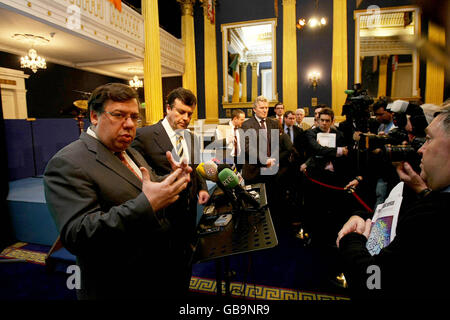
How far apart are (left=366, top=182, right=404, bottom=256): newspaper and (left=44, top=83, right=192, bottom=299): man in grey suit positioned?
2.90 feet

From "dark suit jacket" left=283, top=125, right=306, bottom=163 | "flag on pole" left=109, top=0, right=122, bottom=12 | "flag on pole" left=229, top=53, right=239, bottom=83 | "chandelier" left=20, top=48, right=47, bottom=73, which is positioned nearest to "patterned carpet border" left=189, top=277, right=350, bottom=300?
"dark suit jacket" left=283, top=125, right=306, bottom=163

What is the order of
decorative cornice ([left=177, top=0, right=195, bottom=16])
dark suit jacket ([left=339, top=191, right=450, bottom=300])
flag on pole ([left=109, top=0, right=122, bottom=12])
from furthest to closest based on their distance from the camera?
decorative cornice ([left=177, top=0, right=195, bottom=16]) → flag on pole ([left=109, top=0, right=122, bottom=12]) → dark suit jacket ([left=339, top=191, right=450, bottom=300])

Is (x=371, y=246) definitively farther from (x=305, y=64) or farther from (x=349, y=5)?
(x=349, y=5)

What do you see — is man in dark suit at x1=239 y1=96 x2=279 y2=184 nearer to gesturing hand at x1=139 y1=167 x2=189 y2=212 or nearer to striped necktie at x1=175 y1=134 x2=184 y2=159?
striped necktie at x1=175 y1=134 x2=184 y2=159

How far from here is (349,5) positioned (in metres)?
8.12

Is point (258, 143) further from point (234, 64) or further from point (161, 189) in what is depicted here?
point (234, 64)

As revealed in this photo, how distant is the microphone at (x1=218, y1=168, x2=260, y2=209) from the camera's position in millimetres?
1667

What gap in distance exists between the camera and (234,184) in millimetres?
1672

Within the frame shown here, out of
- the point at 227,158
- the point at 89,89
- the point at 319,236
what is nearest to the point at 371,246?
the point at 319,236

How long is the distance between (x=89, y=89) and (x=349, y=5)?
9088 mm

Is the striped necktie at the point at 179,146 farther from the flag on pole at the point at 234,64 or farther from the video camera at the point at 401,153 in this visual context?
the flag on pole at the point at 234,64

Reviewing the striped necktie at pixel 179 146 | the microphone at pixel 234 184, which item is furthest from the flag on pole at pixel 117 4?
the microphone at pixel 234 184

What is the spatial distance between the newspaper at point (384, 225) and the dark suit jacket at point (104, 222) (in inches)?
37.8
